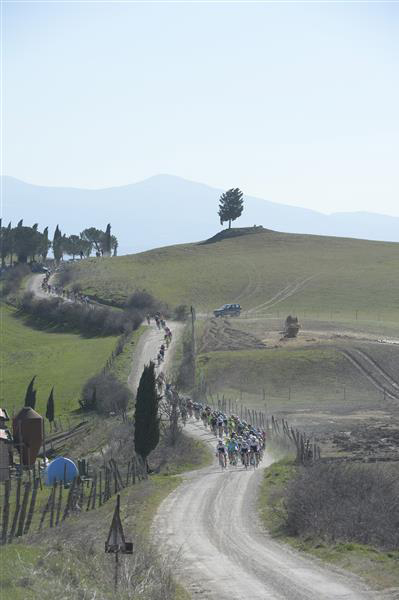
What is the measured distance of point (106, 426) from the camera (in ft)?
201

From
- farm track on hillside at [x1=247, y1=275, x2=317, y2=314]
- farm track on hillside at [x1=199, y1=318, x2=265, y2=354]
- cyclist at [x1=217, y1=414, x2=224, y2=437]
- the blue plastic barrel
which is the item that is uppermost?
farm track on hillside at [x1=247, y1=275, x2=317, y2=314]

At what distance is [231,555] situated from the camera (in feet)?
85.7

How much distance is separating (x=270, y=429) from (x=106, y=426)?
1071cm

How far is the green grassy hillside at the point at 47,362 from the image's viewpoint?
8108 cm

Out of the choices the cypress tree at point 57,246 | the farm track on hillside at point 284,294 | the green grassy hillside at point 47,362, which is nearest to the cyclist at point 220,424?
the green grassy hillside at point 47,362

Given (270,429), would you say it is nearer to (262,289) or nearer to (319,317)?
(319,317)

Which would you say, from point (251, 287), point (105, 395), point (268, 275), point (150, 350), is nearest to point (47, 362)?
point (150, 350)

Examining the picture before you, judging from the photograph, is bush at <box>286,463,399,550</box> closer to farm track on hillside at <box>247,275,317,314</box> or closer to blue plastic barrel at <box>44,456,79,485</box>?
blue plastic barrel at <box>44,456,79,485</box>

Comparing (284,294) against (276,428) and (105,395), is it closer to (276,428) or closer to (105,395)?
(105,395)

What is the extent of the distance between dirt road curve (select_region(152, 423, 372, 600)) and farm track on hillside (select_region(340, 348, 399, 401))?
3806 centimetres

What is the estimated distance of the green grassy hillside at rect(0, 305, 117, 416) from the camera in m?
81.1

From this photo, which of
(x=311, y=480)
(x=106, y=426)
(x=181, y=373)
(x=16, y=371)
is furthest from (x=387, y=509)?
(x=16, y=371)

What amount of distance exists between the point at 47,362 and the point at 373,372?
107 ft

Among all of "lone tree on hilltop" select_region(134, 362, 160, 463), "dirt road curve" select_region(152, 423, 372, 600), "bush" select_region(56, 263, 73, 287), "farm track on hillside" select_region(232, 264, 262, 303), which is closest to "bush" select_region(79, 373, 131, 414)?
"lone tree on hilltop" select_region(134, 362, 160, 463)
